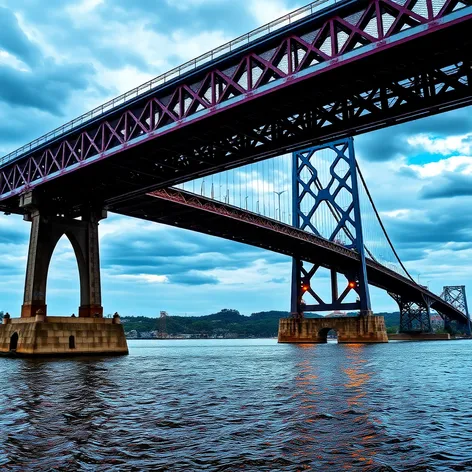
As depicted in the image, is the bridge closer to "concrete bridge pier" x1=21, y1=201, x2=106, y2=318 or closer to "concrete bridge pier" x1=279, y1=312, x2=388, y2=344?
"concrete bridge pier" x1=21, y1=201, x2=106, y2=318

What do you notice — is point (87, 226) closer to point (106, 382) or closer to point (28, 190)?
point (28, 190)

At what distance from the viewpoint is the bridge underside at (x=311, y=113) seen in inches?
896

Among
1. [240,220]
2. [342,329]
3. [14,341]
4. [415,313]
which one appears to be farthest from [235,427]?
[415,313]

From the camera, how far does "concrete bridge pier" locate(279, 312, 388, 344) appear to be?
81.2m

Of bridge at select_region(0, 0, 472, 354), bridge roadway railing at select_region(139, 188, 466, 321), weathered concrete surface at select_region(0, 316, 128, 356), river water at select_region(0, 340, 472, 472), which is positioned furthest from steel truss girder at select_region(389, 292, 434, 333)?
river water at select_region(0, 340, 472, 472)

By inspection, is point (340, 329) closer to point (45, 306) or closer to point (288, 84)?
point (45, 306)

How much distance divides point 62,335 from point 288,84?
2465cm

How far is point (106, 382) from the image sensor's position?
849 inches

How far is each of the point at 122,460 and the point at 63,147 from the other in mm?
35243

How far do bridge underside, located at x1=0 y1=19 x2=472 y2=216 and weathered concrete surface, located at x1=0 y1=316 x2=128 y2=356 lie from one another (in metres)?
10.6

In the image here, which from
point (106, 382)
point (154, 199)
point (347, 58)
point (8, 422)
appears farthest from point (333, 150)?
point (8, 422)

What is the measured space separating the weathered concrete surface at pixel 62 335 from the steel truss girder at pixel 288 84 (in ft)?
36.4

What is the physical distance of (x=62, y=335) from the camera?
38500 mm

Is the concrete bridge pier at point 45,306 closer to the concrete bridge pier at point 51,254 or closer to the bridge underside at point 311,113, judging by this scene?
the concrete bridge pier at point 51,254
